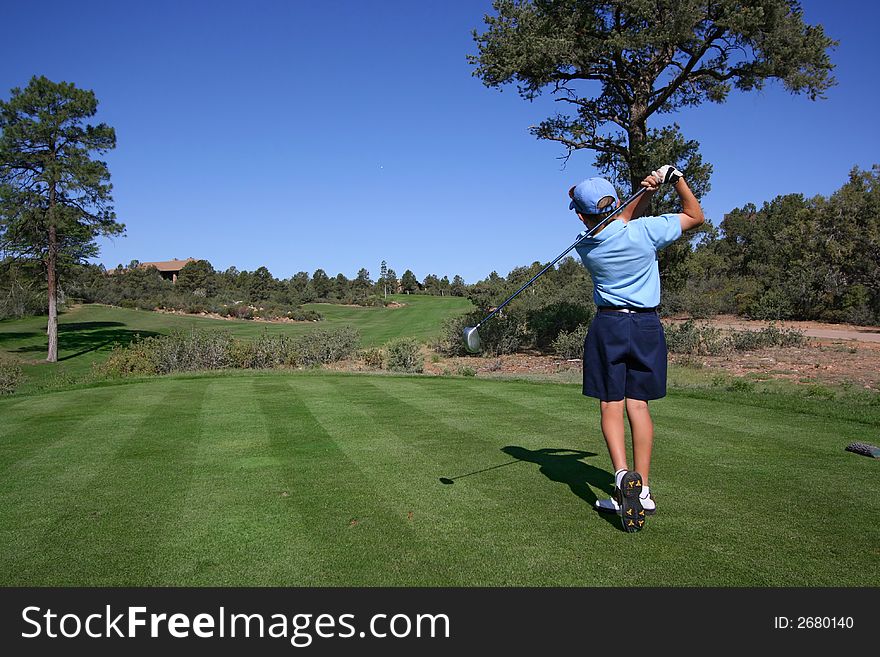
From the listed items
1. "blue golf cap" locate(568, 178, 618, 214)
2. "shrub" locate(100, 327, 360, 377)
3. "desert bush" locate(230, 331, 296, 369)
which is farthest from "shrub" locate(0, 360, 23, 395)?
"blue golf cap" locate(568, 178, 618, 214)

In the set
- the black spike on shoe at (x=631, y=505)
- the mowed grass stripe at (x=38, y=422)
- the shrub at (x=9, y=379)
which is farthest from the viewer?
the shrub at (x=9, y=379)

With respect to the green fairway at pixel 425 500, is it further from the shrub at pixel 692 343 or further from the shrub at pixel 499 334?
the shrub at pixel 499 334

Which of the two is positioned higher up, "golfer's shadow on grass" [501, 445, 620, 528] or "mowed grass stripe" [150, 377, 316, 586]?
"golfer's shadow on grass" [501, 445, 620, 528]

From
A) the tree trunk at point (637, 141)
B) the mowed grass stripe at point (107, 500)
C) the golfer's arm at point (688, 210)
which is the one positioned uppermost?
the tree trunk at point (637, 141)

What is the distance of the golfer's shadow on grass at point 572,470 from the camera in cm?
438

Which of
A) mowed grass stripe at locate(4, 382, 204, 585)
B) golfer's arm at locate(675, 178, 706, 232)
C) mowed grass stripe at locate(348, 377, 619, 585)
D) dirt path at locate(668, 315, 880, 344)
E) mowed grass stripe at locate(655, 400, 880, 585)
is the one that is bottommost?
mowed grass stripe at locate(4, 382, 204, 585)

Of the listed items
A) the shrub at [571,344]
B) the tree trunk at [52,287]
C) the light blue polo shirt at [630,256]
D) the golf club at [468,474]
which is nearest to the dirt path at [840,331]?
the shrub at [571,344]

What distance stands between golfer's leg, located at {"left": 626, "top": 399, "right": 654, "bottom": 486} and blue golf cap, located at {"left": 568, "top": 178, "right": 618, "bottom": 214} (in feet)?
4.25

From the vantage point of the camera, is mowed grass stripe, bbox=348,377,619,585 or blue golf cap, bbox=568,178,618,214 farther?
blue golf cap, bbox=568,178,618,214

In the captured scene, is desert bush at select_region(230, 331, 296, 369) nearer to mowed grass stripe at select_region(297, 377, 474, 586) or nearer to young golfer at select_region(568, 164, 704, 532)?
mowed grass stripe at select_region(297, 377, 474, 586)

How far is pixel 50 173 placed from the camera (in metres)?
24.8

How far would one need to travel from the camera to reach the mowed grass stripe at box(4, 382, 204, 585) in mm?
3172
